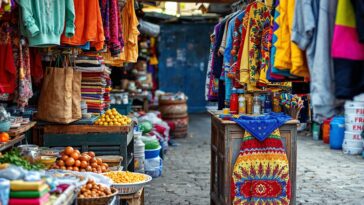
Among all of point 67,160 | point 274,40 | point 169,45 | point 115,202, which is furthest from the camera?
point 169,45

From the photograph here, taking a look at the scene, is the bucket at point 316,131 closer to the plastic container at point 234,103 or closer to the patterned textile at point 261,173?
the plastic container at point 234,103

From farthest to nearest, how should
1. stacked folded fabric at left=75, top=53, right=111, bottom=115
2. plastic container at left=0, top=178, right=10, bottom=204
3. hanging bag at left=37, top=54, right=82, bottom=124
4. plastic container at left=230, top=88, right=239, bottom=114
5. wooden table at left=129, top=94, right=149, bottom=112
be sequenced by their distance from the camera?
wooden table at left=129, top=94, right=149, bottom=112 → stacked folded fabric at left=75, top=53, right=111, bottom=115 → plastic container at left=230, top=88, right=239, bottom=114 → hanging bag at left=37, top=54, right=82, bottom=124 → plastic container at left=0, top=178, right=10, bottom=204

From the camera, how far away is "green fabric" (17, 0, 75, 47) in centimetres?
432

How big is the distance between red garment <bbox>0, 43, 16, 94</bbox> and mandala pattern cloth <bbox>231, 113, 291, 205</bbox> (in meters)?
2.57

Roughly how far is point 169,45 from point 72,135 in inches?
537

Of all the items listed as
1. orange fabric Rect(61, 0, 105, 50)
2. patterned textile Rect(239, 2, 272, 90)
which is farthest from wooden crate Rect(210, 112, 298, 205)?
orange fabric Rect(61, 0, 105, 50)

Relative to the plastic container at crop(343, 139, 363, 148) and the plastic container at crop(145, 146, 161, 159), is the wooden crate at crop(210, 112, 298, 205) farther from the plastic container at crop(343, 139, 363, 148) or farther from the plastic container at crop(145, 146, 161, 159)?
the plastic container at crop(343, 139, 363, 148)

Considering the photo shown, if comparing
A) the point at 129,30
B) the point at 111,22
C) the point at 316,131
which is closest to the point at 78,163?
the point at 111,22

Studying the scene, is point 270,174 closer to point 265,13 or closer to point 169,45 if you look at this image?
point 265,13

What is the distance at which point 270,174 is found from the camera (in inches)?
225

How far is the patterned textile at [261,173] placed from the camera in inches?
223

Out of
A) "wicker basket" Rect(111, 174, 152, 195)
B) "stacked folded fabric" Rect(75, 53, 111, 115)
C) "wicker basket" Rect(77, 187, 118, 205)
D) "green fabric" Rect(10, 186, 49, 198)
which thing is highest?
"stacked folded fabric" Rect(75, 53, 111, 115)

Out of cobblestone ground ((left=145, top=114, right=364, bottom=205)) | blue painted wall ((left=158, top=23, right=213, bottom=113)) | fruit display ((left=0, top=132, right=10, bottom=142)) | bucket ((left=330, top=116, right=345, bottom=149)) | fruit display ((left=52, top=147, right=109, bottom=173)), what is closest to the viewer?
fruit display ((left=0, top=132, right=10, bottom=142))

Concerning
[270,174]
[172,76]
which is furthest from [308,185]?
[172,76]
